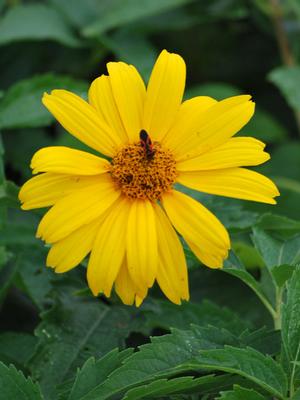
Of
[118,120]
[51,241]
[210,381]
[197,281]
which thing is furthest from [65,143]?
[210,381]

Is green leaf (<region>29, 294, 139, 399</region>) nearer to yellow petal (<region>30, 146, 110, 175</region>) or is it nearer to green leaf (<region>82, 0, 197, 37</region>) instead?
yellow petal (<region>30, 146, 110, 175</region>)

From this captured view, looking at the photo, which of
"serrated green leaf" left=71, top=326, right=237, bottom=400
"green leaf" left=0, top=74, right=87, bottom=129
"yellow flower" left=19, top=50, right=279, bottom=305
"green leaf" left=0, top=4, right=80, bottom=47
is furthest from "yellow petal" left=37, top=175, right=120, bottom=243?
"green leaf" left=0, top=4, right=80, bottom=47

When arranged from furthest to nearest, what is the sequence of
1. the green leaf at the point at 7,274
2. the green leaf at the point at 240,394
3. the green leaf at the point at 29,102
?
the green leaf at the point at 29,102, the green leaf at the point at 7,274, the green leaf at the point at 240,394

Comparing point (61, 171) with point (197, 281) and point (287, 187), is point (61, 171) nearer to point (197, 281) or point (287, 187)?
point (197, 281)

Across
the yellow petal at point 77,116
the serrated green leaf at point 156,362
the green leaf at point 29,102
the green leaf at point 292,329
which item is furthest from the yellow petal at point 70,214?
the green leaf at point 29,102

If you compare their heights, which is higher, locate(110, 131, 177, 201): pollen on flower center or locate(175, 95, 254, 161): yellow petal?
locate(175, 95, 254, 161): yellow petal

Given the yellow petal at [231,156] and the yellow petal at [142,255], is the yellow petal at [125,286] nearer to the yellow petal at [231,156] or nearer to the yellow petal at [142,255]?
the yellow petal at [142,255]

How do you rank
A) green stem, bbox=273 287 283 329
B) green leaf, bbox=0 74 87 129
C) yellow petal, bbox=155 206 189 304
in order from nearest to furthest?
yellow petal, bbox=155 206 189 304, green stem, bbox=273 287 283 329, green leaf, bbox=0 74 87 129
